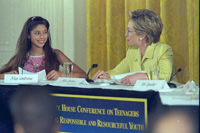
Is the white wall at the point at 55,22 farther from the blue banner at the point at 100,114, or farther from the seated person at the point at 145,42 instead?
the blue banner at the point at 100,114

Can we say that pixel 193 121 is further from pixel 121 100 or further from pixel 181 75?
pixel 181 75

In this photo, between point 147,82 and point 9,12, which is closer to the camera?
point 147,82

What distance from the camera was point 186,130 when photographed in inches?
52.1

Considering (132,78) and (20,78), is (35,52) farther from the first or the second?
(132,78)

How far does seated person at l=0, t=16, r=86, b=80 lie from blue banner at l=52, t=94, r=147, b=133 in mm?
1150

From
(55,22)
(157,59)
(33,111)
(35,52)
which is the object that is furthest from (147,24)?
(55,22)

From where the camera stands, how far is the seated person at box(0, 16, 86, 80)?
290 cm

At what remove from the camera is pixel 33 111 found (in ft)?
5.78

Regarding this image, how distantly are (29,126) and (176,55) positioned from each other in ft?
6.60

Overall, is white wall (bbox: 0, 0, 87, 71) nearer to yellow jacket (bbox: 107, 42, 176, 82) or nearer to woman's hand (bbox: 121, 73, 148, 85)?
yellow jacket (bbox: 107, 42, 176, 82)

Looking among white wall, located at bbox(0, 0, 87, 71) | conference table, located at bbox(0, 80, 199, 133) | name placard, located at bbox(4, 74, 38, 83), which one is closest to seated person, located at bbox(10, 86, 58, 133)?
conference table, located at bbox(0, 80, 199, 133)

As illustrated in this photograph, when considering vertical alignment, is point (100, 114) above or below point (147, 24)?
below

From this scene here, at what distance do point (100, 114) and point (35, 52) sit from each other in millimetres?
1539

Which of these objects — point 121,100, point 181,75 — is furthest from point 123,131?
point 181,75
